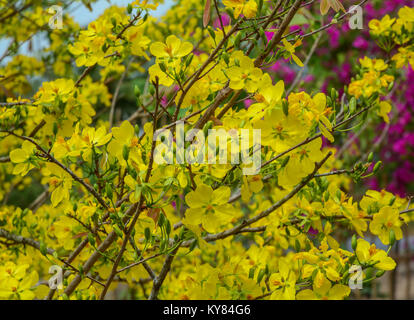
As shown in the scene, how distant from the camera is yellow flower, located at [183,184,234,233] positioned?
37.0 inches

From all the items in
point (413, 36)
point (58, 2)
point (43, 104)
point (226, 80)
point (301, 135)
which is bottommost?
point (301, 135)

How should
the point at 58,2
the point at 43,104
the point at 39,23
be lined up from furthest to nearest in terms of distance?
the point at 58,2
the point at 39,23
the point at 43,104

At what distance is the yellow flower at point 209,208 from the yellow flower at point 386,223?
0.46 metres

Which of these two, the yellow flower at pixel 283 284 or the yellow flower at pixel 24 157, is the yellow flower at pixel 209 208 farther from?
the yellow flower at pixel 24 157

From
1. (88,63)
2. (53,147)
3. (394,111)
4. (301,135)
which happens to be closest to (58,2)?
(88,63)

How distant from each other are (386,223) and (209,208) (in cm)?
55

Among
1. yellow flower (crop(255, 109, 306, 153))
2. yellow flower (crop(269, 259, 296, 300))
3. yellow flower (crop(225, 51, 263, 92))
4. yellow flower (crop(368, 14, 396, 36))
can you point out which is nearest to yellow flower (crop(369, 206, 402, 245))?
yellow flower (crop(269, 259, 296, 300))

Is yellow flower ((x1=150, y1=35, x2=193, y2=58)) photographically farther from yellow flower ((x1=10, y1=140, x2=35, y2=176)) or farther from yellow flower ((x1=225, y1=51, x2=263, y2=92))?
yellow flower ((x1=10, y1=140, x2=35, y2=176))

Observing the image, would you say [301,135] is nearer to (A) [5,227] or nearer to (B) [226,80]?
(B) [226,80]

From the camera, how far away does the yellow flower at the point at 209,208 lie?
3.08 feet

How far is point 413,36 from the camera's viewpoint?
173 centimetres

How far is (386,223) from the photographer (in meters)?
1.20

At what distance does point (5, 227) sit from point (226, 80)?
1.05m

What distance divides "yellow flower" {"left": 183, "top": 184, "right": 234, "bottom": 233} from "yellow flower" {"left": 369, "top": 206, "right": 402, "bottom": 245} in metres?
0.46
